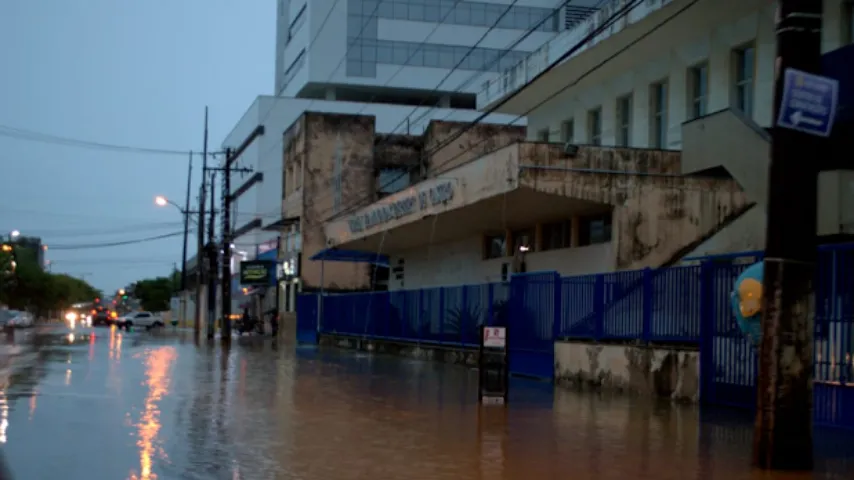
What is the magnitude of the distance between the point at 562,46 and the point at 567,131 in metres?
4.77

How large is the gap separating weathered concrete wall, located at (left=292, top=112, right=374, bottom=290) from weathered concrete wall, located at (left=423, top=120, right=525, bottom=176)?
10.4ft

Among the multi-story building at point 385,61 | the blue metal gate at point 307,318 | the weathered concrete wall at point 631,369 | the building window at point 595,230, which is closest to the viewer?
the weathered concrete wall at point 631,369

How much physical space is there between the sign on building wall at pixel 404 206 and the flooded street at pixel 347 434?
29.8ft

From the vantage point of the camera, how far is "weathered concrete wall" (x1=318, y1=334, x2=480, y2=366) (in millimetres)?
27328

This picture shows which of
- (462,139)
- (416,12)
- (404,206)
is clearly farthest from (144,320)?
(404,206)

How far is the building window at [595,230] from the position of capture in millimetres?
26781

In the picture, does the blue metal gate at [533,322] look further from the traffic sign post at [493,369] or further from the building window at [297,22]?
the building window at [297,22]

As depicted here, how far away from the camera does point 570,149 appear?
928 inches

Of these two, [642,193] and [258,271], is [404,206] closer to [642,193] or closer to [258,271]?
[642,193]

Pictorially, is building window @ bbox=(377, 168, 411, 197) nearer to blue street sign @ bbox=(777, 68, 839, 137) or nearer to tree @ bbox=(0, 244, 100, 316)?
blue street sign @ bbox=(777, 68, 839, 137)

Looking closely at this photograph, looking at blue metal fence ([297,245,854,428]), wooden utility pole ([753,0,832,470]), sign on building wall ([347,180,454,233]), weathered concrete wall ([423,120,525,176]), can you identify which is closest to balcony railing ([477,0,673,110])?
sign on building wall ([347,180,454,233])

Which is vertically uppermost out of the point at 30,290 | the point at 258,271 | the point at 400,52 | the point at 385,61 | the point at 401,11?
the point at 401,11

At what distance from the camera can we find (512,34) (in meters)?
86.9

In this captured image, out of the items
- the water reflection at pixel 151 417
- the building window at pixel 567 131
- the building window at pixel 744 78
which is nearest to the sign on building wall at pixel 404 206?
the building window at pixel 567 131
